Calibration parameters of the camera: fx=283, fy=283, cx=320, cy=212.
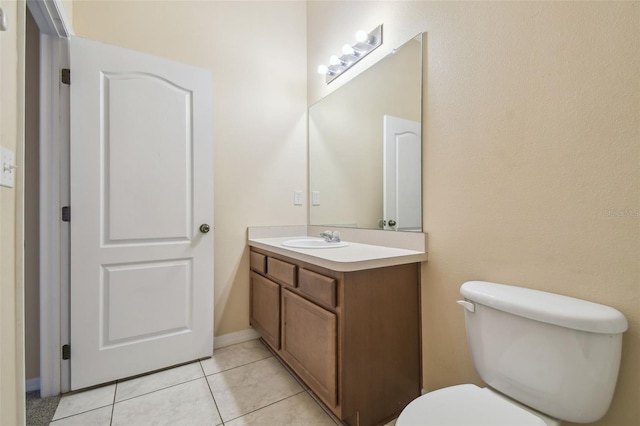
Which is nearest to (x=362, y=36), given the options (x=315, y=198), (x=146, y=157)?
(x=315, y=198)

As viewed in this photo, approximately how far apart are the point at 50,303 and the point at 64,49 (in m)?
1.37

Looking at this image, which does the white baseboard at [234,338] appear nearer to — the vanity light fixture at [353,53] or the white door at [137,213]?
the white door at [137,213]

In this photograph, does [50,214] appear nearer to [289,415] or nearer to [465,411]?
[289,415]

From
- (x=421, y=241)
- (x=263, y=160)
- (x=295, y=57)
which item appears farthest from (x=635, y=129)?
(x=295, y=57)

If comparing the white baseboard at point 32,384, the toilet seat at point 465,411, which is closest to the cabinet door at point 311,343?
the toilet seat at point 465,411

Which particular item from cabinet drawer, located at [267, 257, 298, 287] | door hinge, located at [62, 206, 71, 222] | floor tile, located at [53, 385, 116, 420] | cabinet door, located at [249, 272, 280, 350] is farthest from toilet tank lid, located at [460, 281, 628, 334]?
door hinge, located at [62, 206, 71, 222]

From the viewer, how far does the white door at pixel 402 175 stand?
148 centimetres

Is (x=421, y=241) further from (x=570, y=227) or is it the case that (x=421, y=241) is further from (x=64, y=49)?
(x=64, y=49)

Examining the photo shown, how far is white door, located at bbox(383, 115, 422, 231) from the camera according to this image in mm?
1482

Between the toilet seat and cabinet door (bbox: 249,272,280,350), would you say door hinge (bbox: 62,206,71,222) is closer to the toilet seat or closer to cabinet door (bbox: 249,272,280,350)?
cabinet door (bbox: 249,272,280,350)

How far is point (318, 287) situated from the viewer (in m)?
1.31

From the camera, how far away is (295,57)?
2.42m

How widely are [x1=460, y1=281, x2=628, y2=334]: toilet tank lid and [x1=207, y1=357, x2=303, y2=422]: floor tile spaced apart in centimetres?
112

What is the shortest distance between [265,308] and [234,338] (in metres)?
0.46
